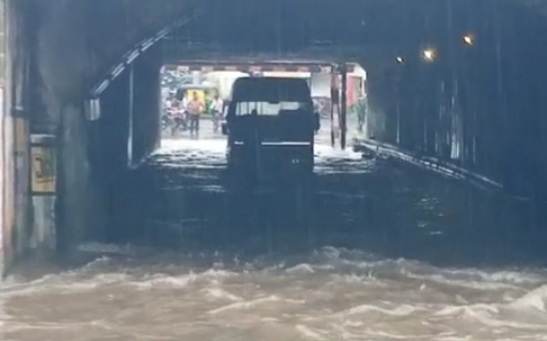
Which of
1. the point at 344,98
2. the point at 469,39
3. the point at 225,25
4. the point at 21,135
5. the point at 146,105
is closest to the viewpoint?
the point at 21,135

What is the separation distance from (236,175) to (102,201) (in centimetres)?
397

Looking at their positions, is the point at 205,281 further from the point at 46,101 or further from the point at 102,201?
the point at 102,201

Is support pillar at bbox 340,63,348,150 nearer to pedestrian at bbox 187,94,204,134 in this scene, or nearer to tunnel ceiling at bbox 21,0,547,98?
tunnel ceiling at bbox 21,0,547,98

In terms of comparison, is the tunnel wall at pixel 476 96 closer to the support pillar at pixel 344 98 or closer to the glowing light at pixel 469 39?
the glowing light at pixel 469 39

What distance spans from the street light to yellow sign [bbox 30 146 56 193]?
936cm

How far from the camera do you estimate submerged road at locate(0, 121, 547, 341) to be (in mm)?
9883

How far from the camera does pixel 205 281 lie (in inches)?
479

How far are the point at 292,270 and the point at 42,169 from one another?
2.81m

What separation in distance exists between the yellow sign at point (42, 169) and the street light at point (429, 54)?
9358 millimetres

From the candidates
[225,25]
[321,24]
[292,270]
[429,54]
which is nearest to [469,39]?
[429,54]

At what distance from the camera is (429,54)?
21.0 metres

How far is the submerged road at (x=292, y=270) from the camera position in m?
9.88

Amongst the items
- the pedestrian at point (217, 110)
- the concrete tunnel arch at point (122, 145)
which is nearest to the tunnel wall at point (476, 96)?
the concrete tunnel arch at point (122, 145)

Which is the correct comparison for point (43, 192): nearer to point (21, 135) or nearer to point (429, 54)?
point (21, 135)
